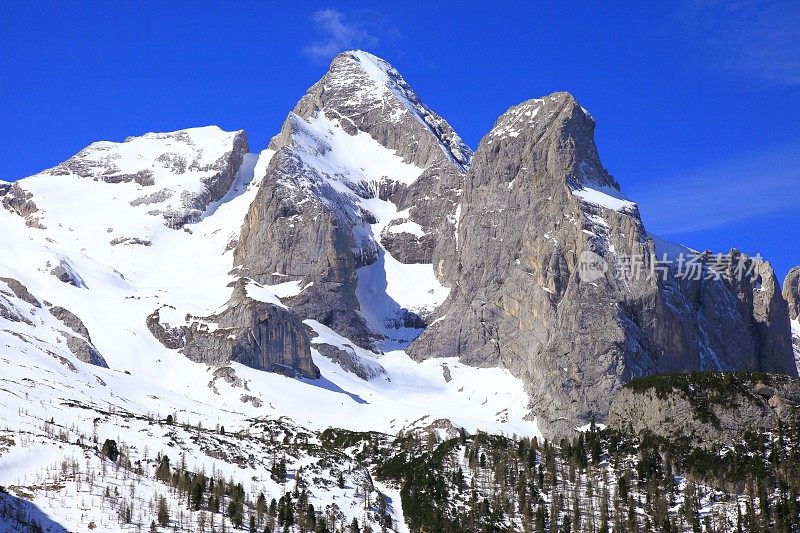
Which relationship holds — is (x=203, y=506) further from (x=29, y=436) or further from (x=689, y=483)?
(x=689, y=483)

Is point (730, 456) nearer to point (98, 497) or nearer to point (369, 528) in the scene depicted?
point (369, 528)

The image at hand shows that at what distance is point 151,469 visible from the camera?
199250mm

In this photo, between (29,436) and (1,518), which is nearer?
(1,518)

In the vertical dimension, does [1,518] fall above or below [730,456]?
below

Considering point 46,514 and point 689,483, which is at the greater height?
point 689,483

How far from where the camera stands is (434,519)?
193500 mm

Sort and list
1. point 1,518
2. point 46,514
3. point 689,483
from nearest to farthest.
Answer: point 1,518 < point 46,514 < point 689,483

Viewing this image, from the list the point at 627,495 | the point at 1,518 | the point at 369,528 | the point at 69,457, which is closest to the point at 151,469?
the point at 69,457

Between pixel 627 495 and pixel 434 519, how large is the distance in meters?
26.6

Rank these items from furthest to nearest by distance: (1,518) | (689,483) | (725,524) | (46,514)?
(689,483), (725,524), (46,514), (1,518)

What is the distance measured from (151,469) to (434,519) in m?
41.0

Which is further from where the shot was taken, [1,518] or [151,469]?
[151,469]

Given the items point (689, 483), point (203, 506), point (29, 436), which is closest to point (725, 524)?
point (689, 483)

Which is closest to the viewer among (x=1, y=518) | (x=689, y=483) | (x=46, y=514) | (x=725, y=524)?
(x=1, y=518)
